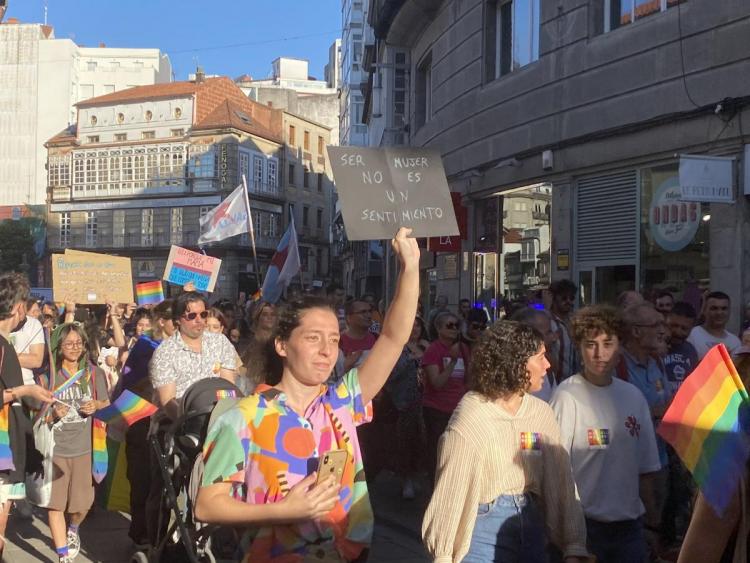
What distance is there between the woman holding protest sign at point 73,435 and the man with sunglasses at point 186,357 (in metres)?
1.32

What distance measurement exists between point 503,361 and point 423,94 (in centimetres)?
1920

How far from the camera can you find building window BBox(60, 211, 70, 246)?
6347cm

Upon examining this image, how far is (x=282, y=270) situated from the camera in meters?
13.8

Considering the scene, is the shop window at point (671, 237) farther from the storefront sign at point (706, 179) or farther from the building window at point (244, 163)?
the building window at point (244, 163)

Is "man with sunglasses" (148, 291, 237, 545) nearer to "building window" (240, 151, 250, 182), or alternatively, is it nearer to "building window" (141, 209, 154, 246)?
"building window" (240, 151, 250, 182)

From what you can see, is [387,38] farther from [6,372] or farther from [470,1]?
[6,372]

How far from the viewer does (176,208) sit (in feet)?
196

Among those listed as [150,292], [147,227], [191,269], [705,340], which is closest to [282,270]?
[191,269]

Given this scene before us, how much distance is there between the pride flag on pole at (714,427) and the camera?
197 centimetres

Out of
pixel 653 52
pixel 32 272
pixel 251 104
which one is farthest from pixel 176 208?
pixel 653 52

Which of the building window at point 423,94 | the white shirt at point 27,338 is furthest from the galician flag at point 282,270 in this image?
the building window at point 423,94

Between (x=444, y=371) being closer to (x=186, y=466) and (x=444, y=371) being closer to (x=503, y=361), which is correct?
(x=186, y=466)

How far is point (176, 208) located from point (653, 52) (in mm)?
51107

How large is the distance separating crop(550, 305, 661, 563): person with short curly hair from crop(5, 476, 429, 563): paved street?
271 cm
